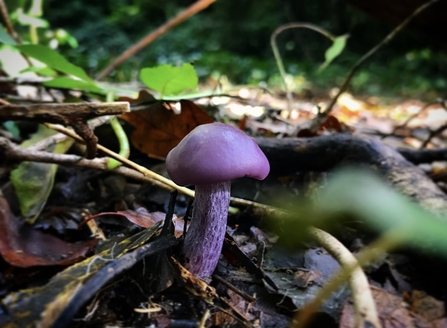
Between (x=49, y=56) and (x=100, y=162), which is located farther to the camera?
(x=49, y=56)

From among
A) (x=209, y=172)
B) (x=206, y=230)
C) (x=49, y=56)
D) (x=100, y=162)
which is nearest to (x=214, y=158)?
(x=209, y=172)

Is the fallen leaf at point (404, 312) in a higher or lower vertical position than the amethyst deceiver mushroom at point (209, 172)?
lower

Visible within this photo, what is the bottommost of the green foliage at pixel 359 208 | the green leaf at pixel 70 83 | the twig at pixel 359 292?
the twig at pixel 359 292

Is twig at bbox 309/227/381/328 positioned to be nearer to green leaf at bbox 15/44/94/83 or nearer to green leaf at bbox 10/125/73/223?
green leaf at bbox 10/125/73/223

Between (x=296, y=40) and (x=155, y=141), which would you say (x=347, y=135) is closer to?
(x=155, y=141)

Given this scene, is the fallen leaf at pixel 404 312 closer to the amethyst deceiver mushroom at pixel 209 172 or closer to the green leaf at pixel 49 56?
the amethyst deceiver mushroom at pixel 209 172

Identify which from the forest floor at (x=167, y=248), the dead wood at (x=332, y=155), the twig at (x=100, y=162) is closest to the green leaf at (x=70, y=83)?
the forest floor at (x=167, y=248)

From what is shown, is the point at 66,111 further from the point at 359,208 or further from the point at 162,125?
the point at 359,208
